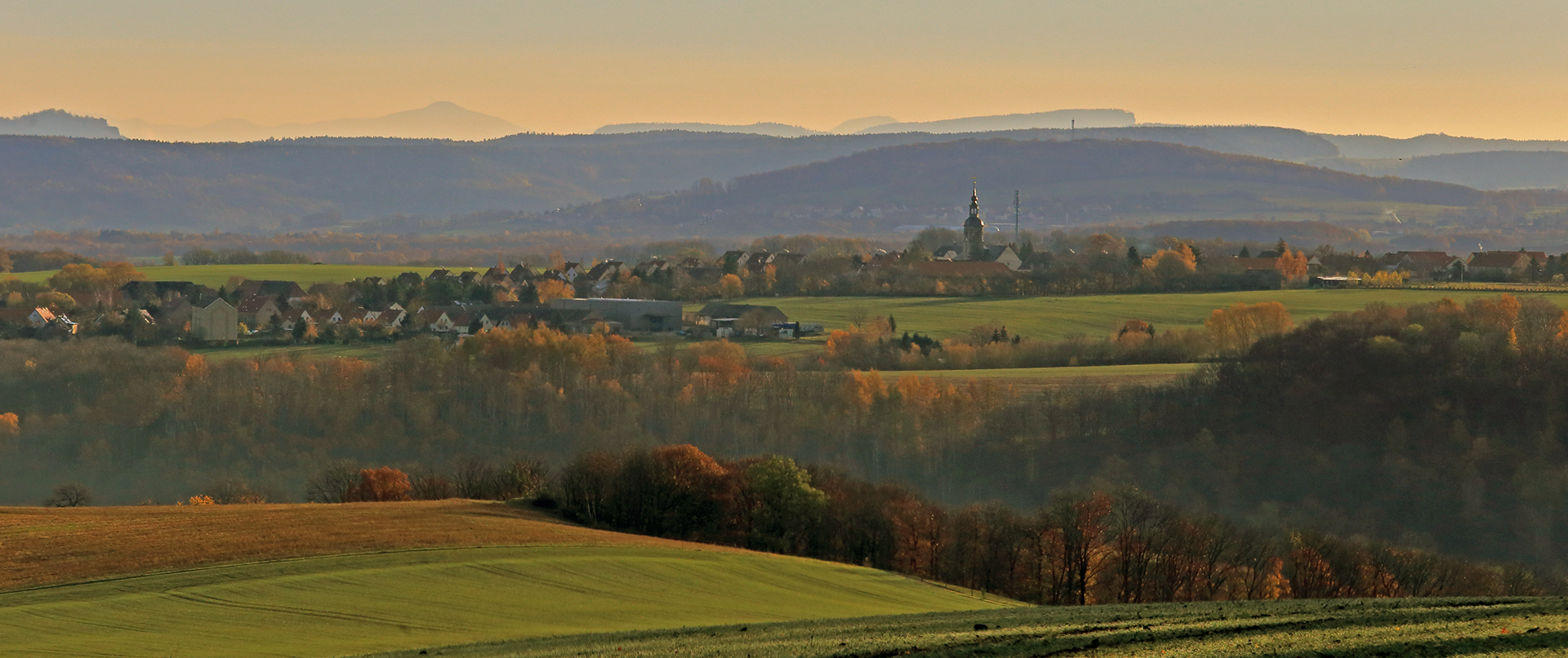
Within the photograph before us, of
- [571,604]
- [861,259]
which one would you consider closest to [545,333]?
[861,259]

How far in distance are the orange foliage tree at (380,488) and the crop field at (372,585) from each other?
503 inches

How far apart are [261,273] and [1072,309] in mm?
74635

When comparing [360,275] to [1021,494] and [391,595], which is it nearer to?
[1021,494]

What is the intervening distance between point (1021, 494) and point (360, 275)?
9033 centimetres

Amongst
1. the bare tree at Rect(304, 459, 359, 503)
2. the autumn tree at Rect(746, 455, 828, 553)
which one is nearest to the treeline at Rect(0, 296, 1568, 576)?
the bare tree at Rect(304, 459, 359, 503)

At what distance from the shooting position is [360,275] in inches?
5625

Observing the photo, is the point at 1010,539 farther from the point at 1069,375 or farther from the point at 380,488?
the point at 1069,375

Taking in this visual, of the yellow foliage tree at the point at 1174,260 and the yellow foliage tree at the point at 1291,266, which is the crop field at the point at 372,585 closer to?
the yellow foliage tree at the point at 1174,260

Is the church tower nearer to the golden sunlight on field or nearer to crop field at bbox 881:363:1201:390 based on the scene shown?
crop field at bbox 881:363:1201:390

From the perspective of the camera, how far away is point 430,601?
33250 mm

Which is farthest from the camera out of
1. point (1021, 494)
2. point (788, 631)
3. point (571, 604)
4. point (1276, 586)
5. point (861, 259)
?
point (861, 259)

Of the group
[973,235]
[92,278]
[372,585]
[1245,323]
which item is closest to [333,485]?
[372,585]

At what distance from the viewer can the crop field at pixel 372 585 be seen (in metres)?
30.0

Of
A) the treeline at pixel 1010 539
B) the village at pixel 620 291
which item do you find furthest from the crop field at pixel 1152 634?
the village at pixel 620 291
